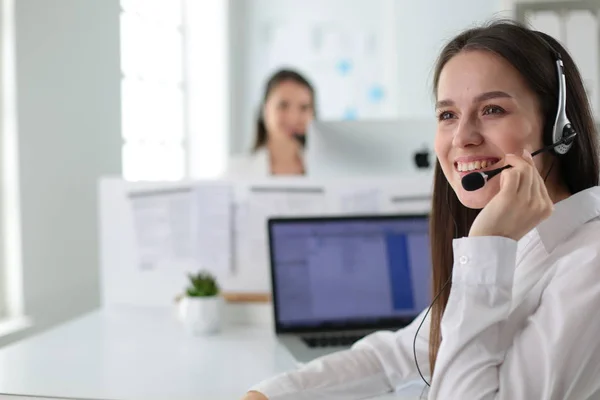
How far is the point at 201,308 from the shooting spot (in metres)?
1.66

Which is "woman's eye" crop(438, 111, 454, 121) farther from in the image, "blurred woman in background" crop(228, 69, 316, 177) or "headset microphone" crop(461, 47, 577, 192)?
"blurred woman in background" crop(228, 69, 316, 177)

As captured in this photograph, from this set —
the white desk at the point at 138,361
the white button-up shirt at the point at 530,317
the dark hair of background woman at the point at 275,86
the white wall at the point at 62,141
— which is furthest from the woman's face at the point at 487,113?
the dark hair of background woman at the point at 275,86

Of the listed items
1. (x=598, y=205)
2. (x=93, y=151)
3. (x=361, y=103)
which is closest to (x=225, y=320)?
(x=598, y=205)

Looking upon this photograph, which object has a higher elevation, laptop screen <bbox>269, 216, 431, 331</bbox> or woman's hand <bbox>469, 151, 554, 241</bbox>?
woman's hand <bbox>469, 151, 554, 241</bbox>

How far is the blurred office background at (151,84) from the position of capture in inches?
92.9

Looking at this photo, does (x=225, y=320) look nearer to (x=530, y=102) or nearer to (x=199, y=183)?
(x=199, y=183)

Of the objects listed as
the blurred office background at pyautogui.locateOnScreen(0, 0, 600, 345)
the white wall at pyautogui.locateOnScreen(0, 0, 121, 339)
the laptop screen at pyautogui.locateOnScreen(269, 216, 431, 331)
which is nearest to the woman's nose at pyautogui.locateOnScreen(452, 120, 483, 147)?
the blurred office background at pyautogui.locateOnScreen(0, 0, 600, 345)

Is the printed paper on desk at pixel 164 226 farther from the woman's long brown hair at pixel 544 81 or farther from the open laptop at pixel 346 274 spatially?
the woman's long brown hair at pixel 544 81

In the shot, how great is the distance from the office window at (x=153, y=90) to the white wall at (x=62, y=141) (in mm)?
242

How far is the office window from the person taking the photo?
340 centimetres

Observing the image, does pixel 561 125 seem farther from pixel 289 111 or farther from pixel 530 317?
pixel 289 111

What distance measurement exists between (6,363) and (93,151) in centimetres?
153

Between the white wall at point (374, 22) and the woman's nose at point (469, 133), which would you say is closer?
the woman's nose at point (469, 133)

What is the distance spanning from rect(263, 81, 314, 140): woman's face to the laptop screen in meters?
1.75
